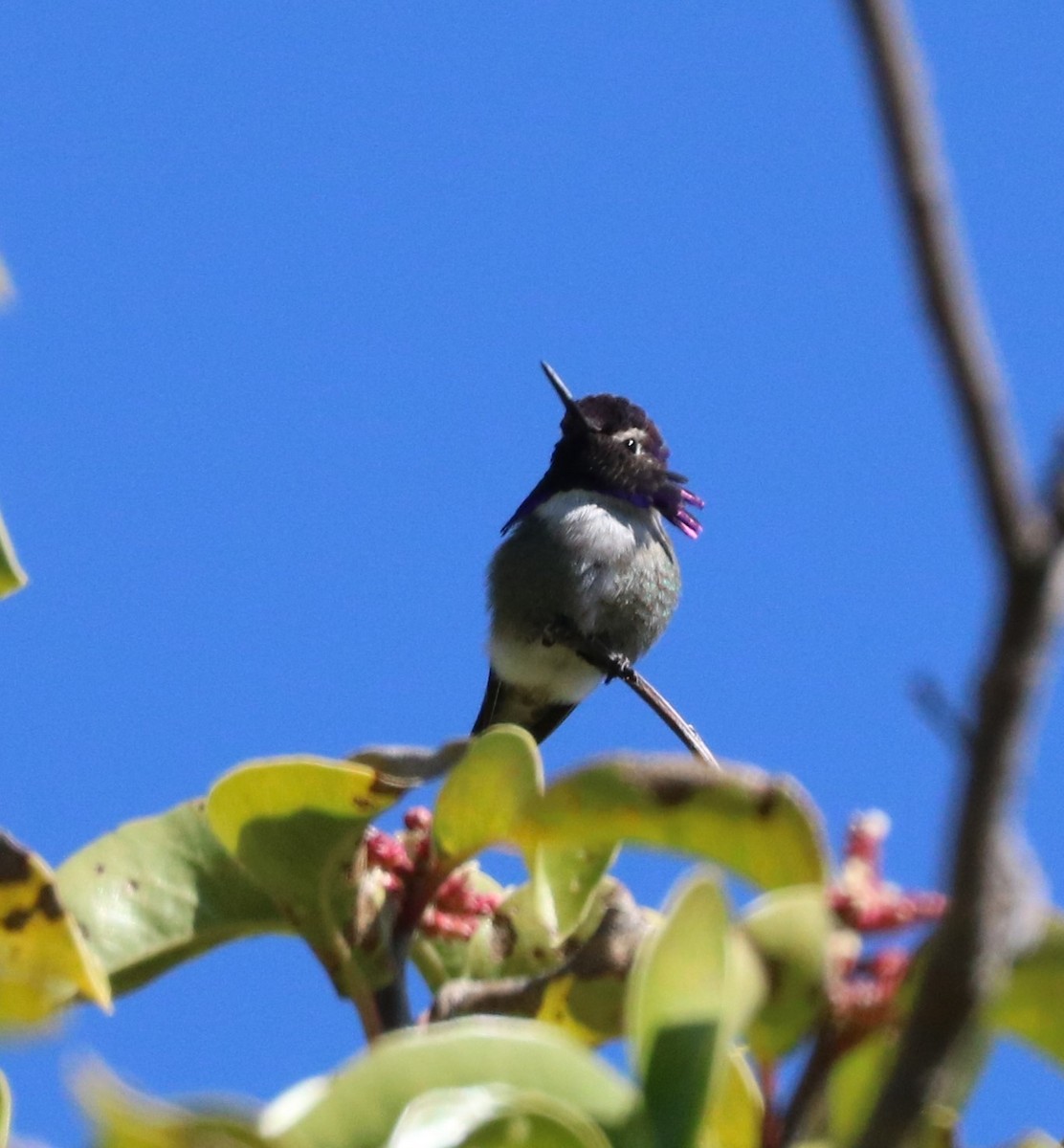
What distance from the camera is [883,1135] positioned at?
941mm

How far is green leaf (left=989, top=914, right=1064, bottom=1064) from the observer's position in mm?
1323

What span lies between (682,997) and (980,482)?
554 millimetres

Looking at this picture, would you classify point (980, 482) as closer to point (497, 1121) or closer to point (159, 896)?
point (497, 1121)

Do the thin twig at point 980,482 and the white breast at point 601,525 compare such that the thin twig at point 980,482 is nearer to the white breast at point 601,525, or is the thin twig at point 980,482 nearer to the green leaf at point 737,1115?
the green leaf at point 737,1115

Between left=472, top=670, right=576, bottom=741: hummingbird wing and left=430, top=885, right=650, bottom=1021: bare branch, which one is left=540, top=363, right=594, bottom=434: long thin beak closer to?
left=472, top=670, right=576, bottom=741: hummingbird wing

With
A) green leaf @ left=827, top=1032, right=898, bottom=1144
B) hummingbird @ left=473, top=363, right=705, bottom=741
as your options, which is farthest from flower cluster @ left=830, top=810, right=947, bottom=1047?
hummingbird @ left=473, top=363, right=705, bottom=741

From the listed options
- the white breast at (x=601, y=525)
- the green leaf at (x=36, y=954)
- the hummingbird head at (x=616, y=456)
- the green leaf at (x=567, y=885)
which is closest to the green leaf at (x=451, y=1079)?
the green leaf at (x=36, y=954)

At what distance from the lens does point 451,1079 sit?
4.01 ft

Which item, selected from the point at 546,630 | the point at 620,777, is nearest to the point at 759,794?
the point at 620,777

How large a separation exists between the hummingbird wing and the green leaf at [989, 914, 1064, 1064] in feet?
19.0

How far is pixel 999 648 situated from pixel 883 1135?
0.26 metres

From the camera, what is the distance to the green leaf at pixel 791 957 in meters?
1.29

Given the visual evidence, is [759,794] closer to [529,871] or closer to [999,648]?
[529,871]

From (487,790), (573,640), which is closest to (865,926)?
(487,790)
